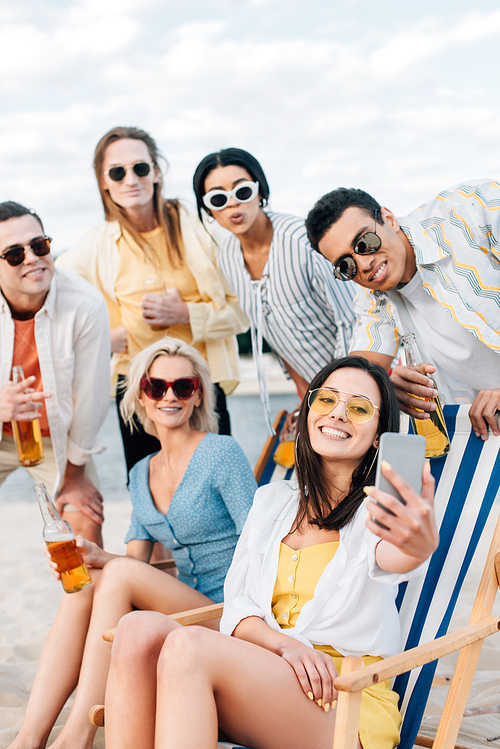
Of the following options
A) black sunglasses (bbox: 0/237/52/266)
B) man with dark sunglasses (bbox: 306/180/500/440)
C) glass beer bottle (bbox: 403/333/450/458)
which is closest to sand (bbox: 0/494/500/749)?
glass beer bottle (bbox: 403/333/450/458)

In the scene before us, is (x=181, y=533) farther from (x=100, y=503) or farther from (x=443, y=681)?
(x=443, y=681)

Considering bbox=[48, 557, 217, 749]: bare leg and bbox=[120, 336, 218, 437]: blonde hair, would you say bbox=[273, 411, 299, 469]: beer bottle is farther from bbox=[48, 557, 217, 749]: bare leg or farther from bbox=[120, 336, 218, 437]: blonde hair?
bbox=[48, 557, 217, 749]: bare leg

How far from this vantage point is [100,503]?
319 centimetres

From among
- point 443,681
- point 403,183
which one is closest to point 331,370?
point 443,681

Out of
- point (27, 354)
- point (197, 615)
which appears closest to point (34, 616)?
point (27, 354)

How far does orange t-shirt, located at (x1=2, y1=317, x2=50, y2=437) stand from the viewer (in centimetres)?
307

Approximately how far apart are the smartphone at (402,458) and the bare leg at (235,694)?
22.8 inches

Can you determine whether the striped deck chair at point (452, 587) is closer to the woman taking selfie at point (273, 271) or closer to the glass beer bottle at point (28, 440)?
the woman taking selfie at point (273, 271)

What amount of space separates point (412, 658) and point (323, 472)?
612mm

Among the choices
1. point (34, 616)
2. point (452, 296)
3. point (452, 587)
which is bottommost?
point (34, 616)

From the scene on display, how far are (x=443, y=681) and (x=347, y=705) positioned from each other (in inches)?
68.7

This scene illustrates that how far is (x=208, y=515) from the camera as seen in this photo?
2.46 m

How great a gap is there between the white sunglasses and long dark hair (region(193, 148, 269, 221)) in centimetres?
9

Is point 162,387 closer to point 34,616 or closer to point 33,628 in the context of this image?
point 33,628
